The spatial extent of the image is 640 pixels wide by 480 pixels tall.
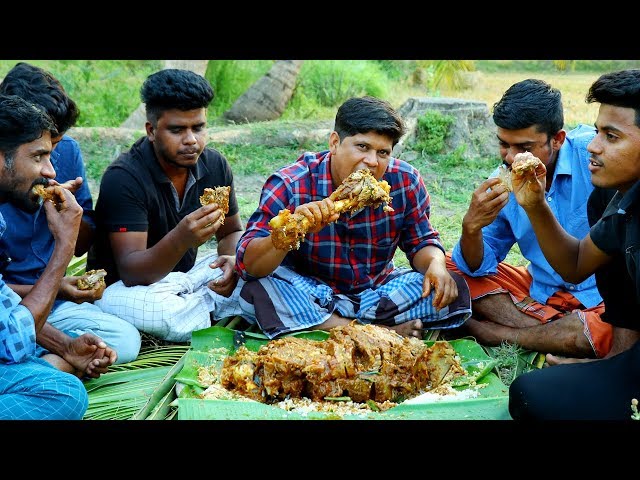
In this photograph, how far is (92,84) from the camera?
1360cm

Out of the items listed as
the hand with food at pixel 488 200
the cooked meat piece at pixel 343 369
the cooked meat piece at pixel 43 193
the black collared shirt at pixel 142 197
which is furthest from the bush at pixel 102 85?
the cooked meat piece at pixel 343 369

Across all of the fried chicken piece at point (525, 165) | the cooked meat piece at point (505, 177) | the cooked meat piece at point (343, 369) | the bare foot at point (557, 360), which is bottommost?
the bare foot at point (557, 360)

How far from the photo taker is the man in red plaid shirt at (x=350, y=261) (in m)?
4.23

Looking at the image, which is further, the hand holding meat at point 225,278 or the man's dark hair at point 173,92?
the hand holding meat at point 225,278

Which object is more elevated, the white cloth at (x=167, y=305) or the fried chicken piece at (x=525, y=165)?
the fried chicken piece at (x=525, y=165)

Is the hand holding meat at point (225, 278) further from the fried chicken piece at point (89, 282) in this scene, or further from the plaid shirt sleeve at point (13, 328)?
the plaid shirt sleeve at point (13, 328)

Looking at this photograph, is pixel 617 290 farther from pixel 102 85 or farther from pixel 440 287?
pixel 102 85

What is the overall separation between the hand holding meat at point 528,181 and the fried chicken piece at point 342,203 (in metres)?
0.66

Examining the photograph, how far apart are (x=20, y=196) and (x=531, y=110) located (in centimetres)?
276

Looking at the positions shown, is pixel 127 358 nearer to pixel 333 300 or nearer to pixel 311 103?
pixel 333 300

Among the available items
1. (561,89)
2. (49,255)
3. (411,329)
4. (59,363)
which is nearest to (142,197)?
(49,255)

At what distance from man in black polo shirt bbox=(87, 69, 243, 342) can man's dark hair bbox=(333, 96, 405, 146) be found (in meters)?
0.85

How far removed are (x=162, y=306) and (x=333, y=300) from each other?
0.99 meters

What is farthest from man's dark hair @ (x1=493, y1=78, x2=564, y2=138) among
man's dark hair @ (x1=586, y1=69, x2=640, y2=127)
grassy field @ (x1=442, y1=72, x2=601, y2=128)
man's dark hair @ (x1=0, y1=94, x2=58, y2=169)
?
grassy field @ (x1=442, y1=72, x2=601, y2=128)
